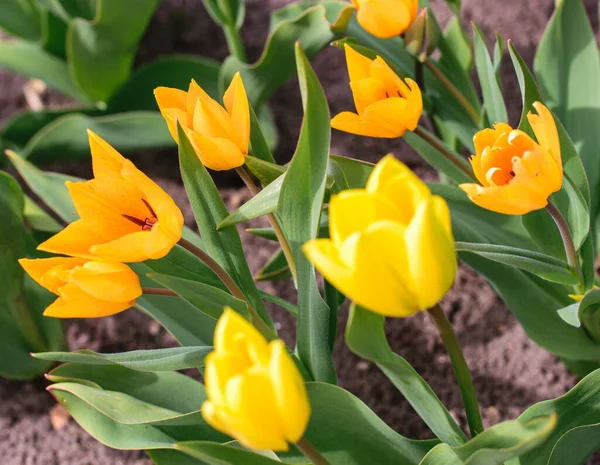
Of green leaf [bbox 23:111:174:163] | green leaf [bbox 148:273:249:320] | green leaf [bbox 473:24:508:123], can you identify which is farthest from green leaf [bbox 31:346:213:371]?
green leaf [bbox 23:111:174:163]

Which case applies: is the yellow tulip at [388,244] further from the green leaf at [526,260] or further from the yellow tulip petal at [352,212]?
the green leaf at [526,260]

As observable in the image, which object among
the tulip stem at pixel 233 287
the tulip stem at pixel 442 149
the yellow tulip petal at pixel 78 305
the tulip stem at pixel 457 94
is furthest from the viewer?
the tulip stem at pixel 457 94

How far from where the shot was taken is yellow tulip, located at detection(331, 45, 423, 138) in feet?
2.92

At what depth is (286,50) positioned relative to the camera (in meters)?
1.43

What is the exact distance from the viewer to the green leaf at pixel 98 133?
1.65 m

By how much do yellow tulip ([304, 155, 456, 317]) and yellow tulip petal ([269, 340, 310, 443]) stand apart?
0.07 meters

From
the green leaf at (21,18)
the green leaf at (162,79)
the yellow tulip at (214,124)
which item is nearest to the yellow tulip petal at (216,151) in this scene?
the yellow tulip at (214,124)

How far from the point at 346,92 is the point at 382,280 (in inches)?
54.7

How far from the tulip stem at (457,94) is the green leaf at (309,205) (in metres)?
0.44

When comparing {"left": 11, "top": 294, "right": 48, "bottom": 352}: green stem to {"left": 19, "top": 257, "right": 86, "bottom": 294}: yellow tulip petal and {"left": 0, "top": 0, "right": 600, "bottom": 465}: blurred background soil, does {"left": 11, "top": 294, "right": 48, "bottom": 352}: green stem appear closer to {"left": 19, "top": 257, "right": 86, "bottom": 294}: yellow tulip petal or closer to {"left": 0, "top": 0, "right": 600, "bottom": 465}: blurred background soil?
{"left": 0, "top": 0, "right": 600, "bottom": 465}: blurred background soil

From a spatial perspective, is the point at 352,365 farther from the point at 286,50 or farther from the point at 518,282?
the point at 286,50

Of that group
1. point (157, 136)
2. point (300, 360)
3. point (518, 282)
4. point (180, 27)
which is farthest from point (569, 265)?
point (180, 27)

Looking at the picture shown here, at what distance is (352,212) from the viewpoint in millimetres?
552

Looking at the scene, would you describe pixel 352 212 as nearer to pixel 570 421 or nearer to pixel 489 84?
pixel 570 421
